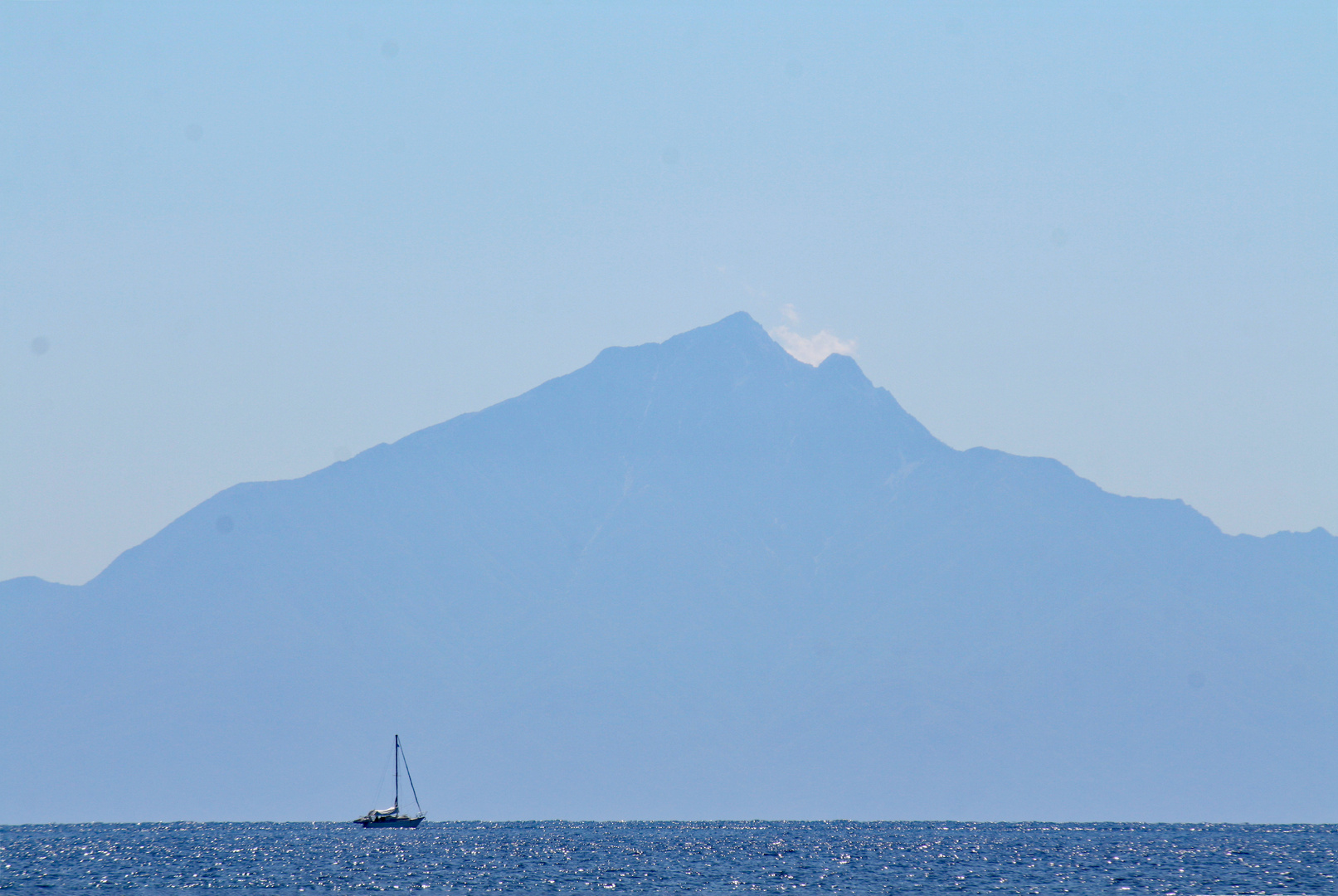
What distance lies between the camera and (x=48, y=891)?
106m

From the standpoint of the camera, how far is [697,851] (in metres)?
159

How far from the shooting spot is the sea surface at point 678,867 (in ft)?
355

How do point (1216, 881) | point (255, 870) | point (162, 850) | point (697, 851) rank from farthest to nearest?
point (162, 850)
point (697, 851)
point (255, 870)
point (1216, 881)

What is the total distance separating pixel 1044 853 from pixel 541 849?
55.3 m

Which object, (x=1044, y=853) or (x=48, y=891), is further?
(x=1044, y=853)

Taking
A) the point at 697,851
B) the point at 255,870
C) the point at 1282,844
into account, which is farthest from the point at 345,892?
the point at 1282,844

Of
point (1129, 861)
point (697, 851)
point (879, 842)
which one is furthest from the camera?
point (879, 842)

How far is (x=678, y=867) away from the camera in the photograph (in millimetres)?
128625

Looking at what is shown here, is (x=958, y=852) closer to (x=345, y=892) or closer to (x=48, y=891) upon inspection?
(x=345, y=892)

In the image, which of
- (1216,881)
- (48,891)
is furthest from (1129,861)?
(48,891)

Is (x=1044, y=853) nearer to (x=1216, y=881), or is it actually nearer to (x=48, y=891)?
(x=1216, y=881)

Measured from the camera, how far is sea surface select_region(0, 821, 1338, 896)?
108062mm

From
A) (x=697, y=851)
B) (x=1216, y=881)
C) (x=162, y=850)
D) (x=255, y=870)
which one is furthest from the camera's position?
(x=162, y=850)

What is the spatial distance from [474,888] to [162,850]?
89.2 meters
